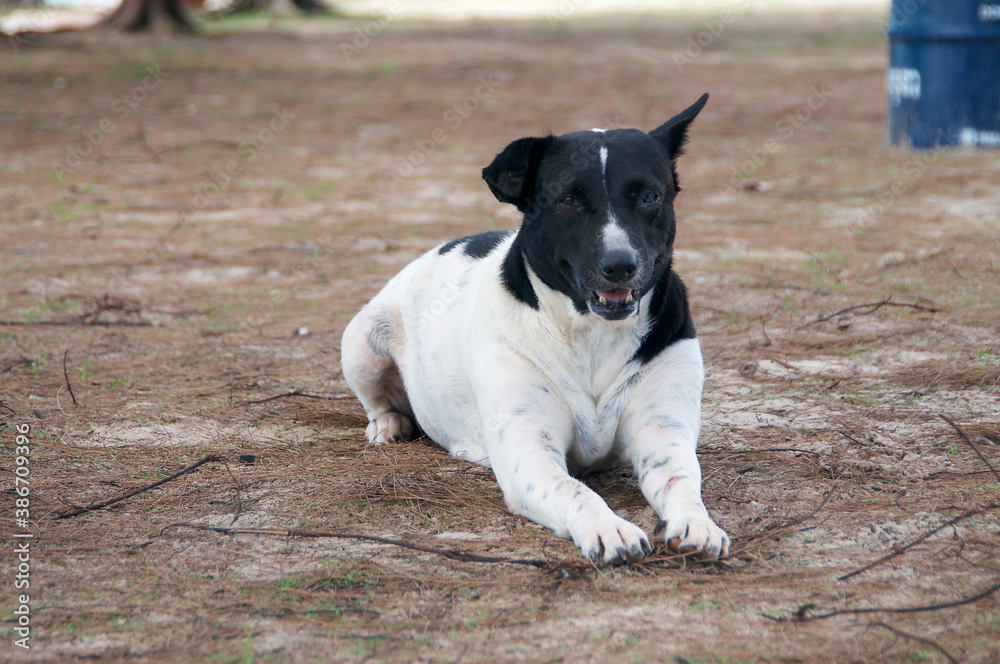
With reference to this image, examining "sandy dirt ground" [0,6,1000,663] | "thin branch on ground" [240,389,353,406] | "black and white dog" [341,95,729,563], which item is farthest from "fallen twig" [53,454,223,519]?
"black and white dog" [341,95,729,563]

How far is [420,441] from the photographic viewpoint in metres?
4.67

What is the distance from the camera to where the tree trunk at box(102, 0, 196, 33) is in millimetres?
23156

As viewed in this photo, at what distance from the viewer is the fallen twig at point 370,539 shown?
3.15 m

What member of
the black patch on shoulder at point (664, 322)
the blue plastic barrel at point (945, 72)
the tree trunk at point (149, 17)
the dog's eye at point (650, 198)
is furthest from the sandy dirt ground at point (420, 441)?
the tree trunk at point (149, 17)

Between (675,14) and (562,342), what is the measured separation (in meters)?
29.3

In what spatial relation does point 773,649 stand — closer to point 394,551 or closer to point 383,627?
point 383,627

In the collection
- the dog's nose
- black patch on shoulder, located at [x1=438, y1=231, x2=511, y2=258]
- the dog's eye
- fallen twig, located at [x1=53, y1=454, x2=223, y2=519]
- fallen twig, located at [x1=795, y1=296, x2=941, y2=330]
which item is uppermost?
the dog's eye

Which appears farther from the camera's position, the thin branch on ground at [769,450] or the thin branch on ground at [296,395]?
the thin branch on ground at [296,395]

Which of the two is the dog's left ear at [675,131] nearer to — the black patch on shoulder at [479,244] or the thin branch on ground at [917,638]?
the black patch on shoulder at [479,244]

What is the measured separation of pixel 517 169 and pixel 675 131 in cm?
70

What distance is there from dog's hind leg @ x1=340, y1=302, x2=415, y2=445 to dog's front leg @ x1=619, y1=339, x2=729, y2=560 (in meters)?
1.40

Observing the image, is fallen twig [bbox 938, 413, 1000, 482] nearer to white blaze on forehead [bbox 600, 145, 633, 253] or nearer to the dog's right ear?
white blaze on forehead [bbox 600, 145, 633, 253]

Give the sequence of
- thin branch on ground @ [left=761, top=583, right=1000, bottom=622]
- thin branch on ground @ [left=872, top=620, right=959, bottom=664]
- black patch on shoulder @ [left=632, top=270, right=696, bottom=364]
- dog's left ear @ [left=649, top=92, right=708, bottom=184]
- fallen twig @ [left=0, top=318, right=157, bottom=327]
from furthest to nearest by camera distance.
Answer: fallen twig @ [left=0, top=318, right=157, bottom=327]
dog's left ear @ [left=649, top=92, right=708, bottom=184]
black patch on shoulder @ [left=632, top=270, right=696, bottom=364]
thin branch on ground @ [left=761, top=583, right=1000, bottom=622]
thin branch on ground @ [left=872, top=620, right=959, bottom=664]

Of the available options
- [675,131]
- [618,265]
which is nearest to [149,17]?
[675,131]
